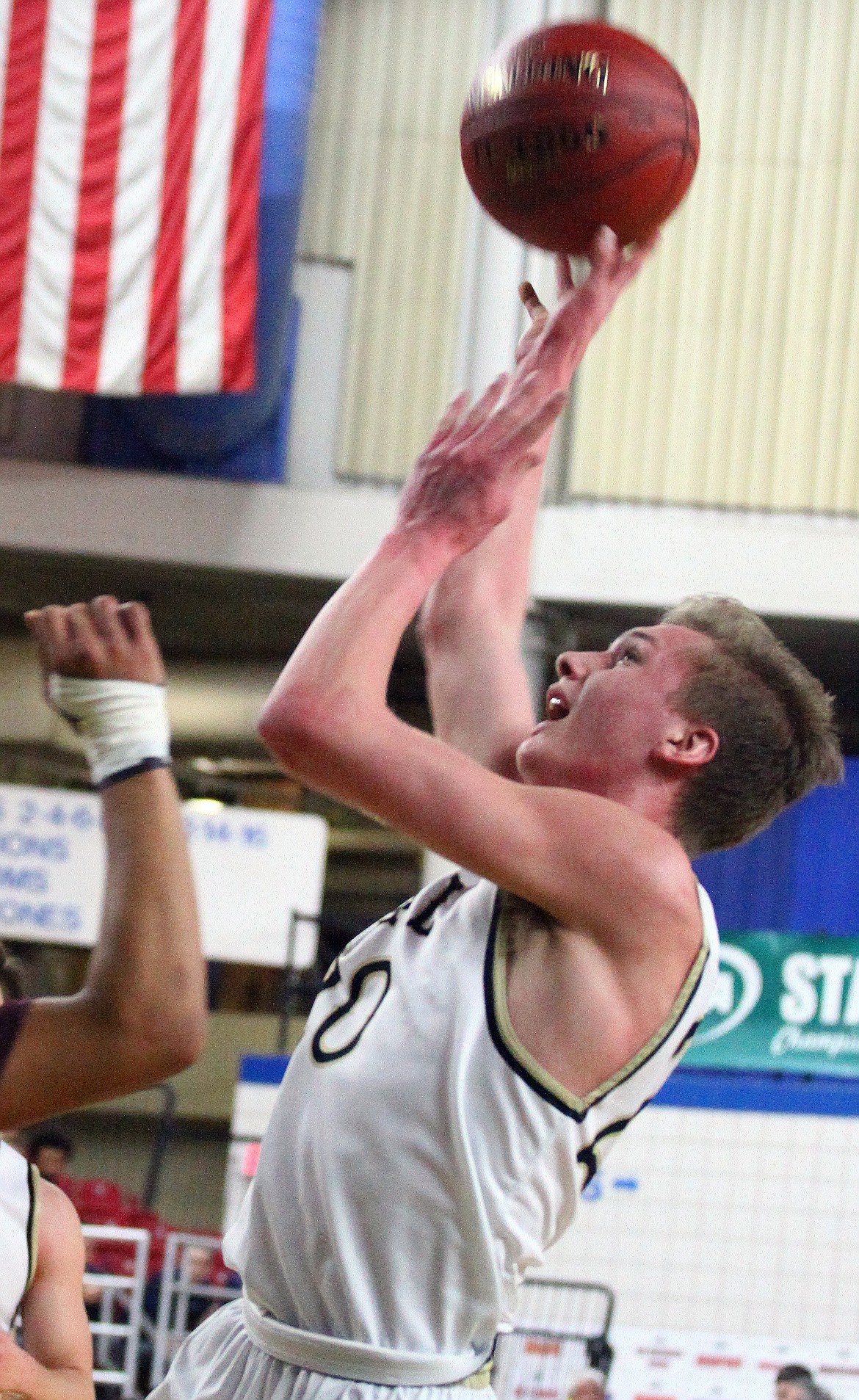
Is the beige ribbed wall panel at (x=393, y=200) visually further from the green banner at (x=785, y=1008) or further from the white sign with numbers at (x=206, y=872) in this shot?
the green banner at (x=785, y=1008)

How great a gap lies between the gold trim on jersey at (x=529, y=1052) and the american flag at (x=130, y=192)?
717cm

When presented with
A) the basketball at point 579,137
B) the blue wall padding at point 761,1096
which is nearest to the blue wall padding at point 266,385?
the blue wall padding at point 761,1096

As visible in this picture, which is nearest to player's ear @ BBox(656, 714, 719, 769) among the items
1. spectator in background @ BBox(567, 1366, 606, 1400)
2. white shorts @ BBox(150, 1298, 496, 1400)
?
white shorts @ BBox(150, 1298, 496, 1400)

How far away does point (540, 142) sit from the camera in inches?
117

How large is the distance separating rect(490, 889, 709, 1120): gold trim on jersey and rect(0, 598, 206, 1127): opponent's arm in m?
0.59

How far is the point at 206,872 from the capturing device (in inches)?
401

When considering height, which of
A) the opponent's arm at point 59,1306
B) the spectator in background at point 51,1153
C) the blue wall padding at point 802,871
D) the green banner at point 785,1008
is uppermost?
the opponent's arm at point 59,1306

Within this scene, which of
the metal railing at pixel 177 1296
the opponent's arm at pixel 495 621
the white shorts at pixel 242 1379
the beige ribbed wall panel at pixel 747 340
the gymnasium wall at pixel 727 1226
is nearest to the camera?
the white shorts at pixel 242 1379

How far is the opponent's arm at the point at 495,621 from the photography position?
109 inches

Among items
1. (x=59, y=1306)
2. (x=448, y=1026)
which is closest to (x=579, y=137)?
(x=448, y=1026)

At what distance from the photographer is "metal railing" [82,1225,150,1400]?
7820mm

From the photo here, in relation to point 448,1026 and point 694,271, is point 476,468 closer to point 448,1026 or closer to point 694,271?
point 448,1026

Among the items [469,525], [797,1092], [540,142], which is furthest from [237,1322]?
[797,1092]

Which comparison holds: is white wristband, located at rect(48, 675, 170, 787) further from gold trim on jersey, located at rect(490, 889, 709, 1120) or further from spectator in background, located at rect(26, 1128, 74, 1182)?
spectator in background, located at rect(26, 1128, 74, 1182)
